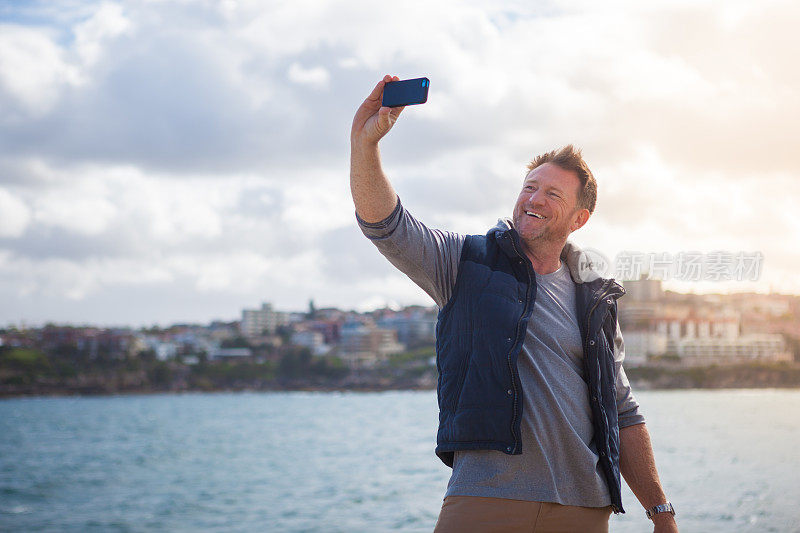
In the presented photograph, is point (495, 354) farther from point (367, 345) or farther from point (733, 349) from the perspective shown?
point (367, 345)

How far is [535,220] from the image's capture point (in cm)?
201

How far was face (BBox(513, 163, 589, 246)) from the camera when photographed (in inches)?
79.0

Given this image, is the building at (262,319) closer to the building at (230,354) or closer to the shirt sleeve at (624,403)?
the building at (230,354)

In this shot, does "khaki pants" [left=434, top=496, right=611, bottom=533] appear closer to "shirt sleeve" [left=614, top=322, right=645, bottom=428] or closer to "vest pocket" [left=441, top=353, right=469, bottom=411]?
"vest pocket" [left=441, top=353, right=469, bottom=411]

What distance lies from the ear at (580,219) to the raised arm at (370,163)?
1.88 feet

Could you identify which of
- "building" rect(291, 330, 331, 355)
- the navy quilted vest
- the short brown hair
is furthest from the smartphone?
"building" rect(291, 330, 331, 355)

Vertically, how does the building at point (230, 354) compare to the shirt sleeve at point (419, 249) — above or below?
below

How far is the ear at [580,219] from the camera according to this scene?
210cm

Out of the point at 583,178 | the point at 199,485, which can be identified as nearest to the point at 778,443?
the point at 199,485

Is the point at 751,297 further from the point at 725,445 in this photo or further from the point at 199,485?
the point at 199,485

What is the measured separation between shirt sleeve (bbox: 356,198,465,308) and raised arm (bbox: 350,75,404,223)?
3cm

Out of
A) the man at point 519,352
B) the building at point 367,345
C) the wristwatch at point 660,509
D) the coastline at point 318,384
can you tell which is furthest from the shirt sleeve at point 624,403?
the building at point 367,345

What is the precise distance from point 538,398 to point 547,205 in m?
0.47

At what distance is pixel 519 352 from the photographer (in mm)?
1831
